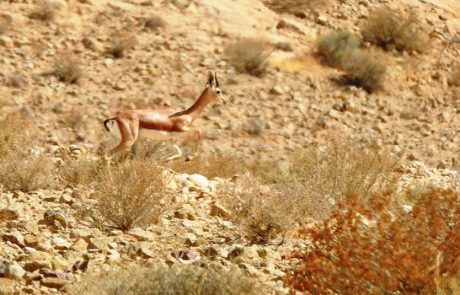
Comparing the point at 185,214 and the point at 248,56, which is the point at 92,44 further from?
the point at 185,214

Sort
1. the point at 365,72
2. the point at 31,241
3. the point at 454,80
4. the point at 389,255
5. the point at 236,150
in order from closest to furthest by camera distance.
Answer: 1. the point at 389,255
2. the point at 31,241
3. the point at 236,150
4. the point at 365,72
5. the point at 454,80

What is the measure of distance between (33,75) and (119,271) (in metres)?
14.1

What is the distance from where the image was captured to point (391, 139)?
1923 cm

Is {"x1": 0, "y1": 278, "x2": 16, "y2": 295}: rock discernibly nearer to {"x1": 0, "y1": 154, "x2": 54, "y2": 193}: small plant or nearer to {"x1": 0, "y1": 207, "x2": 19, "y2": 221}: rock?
{"x1": 0, "y1": 207, "x2": 19, "y2": 221}: rock

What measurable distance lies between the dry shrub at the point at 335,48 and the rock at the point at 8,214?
15.9m

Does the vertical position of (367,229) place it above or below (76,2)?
above

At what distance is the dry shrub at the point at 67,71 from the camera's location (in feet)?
62.4

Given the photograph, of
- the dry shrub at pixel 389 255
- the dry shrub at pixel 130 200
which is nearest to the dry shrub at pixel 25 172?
the dry shrub at pixel 130 200

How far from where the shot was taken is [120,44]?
20688 millimetres

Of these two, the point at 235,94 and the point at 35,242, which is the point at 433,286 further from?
the point at 235,94

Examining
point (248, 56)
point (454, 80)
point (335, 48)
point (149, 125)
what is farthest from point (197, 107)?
point (454, 80)

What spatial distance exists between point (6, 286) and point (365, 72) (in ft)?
54.4

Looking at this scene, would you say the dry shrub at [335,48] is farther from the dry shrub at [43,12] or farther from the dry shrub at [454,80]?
the dry shrub at [43,12]

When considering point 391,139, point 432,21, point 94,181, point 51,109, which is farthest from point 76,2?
point 94,181
